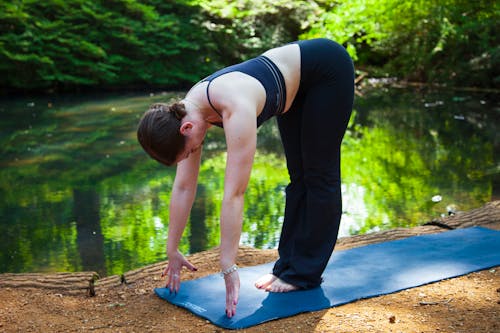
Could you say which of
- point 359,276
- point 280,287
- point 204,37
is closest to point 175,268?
point 280,287

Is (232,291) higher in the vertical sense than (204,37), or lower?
higher

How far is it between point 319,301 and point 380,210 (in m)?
2.53

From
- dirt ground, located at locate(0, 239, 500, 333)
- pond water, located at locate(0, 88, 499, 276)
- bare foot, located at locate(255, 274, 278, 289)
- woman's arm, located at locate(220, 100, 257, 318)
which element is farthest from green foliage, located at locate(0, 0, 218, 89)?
woman's arm, located at locate(220, 100, 257, 318)

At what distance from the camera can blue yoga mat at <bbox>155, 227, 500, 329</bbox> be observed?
96.7 inches

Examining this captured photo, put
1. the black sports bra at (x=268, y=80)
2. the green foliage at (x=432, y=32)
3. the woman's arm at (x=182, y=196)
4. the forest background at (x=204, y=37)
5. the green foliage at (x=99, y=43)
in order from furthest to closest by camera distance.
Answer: the green foliage at (x=99, y=43), the forest background at (x=204, y=37), the green foliage at (x=432, y=32), the woman's arm at (x=182, y=196), the black sports bra at (x=268, y=80)

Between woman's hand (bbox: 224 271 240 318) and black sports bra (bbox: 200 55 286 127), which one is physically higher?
black sports bra (bbox: 200 55 286 127)

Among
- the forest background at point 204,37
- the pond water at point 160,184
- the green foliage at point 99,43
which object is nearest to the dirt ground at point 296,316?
the pond water at point 160,184

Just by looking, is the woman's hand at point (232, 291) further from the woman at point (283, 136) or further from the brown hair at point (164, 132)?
the brown hair at point (164, 132)

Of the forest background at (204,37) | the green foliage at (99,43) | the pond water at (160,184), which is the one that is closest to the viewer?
the pond water at (160,184)

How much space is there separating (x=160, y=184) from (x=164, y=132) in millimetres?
3691

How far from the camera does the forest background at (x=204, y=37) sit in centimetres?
1273

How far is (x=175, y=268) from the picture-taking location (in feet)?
8.62

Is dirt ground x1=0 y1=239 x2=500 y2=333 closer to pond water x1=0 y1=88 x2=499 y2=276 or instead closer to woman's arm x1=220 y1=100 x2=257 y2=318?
woman's arm x1=220 y1=100 x2=257 y2=318

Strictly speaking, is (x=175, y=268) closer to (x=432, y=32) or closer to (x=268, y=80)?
(x=268, y=80)
